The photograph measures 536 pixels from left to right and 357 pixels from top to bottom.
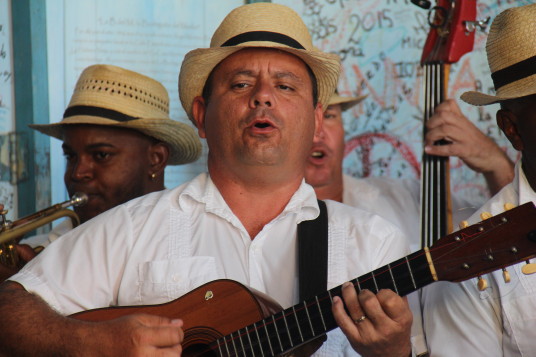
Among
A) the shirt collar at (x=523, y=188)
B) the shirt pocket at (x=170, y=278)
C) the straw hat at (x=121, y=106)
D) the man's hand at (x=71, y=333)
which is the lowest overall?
the man's hand at (x=71, y=333)

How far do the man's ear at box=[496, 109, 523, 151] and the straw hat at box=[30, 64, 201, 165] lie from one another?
1.71 m

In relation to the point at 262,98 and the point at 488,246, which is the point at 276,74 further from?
the point at 488,246

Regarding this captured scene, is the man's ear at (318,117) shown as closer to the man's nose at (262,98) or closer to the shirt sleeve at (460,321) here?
the man's nose at (262,98)

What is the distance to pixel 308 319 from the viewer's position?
2.33 m

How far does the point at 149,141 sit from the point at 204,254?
53.7 inches

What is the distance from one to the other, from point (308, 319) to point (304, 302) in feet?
0.16

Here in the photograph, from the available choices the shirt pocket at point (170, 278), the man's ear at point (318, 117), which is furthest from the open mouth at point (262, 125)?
the shirt pocket at point (170, 278)

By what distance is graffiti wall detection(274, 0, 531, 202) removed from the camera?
4750mm

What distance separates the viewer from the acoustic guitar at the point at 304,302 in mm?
2115

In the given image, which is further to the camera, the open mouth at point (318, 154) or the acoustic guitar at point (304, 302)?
the open mouth at point (318, 154)

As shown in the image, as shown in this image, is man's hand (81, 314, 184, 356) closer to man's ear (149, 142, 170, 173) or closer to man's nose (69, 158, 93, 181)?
man's nose (69, 158, 93, 181)

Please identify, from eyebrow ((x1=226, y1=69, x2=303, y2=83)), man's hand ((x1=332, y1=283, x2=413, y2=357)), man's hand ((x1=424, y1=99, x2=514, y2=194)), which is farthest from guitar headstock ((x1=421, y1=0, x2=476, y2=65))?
man's hand ((x1=332, y1=283, x2=413, y2=357))

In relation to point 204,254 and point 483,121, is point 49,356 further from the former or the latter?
point 483,121

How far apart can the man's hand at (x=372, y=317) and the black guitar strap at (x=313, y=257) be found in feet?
1.14
